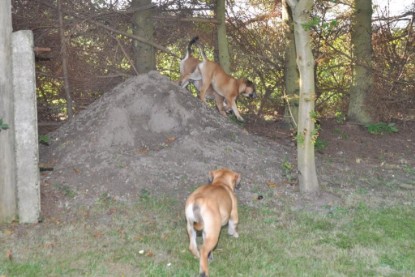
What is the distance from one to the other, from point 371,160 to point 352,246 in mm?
5240

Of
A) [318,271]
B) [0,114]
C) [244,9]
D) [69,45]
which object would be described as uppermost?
[244,9]

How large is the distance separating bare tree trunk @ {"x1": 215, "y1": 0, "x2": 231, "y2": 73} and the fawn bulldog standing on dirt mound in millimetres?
684

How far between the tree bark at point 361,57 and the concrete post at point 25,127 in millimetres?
9267

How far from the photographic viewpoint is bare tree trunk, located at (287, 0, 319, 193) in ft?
25.8

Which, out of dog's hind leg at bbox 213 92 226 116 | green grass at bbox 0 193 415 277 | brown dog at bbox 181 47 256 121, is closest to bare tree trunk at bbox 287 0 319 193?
green grass at bbox 0 193 415 277

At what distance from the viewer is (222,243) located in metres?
6.35

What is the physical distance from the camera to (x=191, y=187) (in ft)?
26.7

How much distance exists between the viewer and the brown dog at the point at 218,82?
1248 centimetres

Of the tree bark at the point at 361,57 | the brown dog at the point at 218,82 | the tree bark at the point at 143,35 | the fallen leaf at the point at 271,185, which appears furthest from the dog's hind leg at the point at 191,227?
the tree bark at the point at 361,57

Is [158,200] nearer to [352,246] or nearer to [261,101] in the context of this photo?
[352,246]

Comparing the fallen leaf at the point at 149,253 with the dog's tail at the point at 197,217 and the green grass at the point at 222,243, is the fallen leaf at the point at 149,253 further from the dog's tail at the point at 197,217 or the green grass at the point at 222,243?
the dog's tail at the point at 197,217

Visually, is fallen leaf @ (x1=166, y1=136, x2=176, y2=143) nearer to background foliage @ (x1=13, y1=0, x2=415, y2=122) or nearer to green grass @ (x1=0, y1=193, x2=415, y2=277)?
green grass @ (x1=0, y1=193, x2=415, y2=277)

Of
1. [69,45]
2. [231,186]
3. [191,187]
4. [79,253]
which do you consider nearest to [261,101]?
[69,45]

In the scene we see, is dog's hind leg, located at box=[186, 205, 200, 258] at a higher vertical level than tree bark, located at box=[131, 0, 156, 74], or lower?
lower
